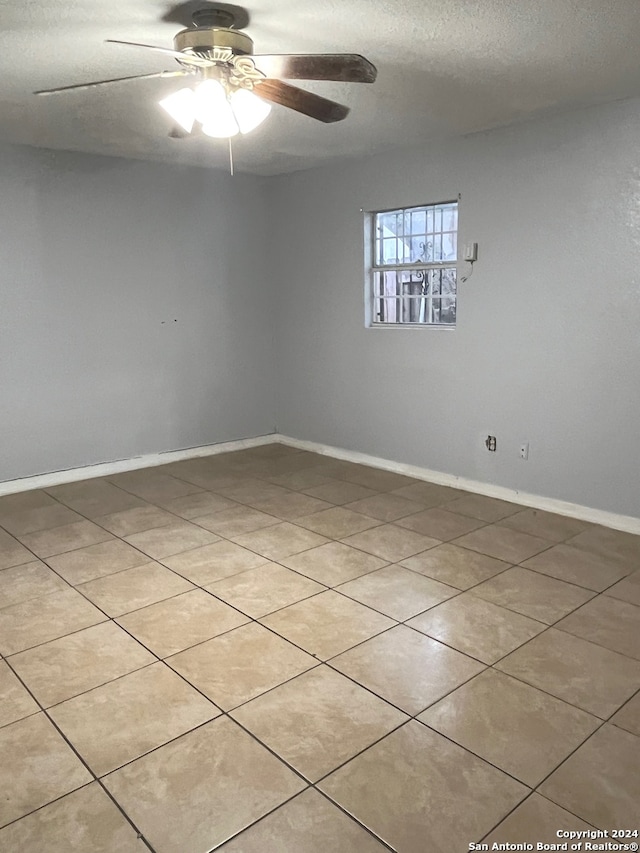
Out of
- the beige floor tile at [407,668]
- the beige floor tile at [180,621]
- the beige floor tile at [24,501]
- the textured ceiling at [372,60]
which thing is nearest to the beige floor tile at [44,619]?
the beige floor tile at [180,621]

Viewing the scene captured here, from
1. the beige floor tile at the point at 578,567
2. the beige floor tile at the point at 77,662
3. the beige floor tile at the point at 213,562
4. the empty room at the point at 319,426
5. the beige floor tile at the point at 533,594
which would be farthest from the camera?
the beige floor tile at the point at 213,562

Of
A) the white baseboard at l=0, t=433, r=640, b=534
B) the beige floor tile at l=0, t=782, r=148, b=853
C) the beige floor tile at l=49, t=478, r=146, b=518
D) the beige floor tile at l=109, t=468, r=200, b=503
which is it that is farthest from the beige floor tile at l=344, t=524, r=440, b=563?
the beige floor tile at l=0, t=782, r=148, b=853

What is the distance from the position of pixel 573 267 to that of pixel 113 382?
3162mm

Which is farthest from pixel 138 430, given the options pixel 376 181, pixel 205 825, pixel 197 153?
pixel 205 825

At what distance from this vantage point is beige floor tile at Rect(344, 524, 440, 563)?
3.32 meters

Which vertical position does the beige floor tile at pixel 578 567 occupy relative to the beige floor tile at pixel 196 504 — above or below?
below

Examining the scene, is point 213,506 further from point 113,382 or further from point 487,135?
point 487,135

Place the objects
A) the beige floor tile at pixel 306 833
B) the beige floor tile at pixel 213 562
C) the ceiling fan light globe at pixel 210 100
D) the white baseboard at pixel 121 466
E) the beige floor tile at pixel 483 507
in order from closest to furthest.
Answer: the beige floor tile at pixel 306 833 → the ceiling fan light globe at pixel 210 100 → the beige floor tile at pixel 213 562 → the beige floor tile at pixel 483 507 → the white baseboard at pixel 121 466

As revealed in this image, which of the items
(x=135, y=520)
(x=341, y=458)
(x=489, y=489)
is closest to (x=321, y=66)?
(x=135, y=520)

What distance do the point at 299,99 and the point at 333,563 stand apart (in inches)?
80.1

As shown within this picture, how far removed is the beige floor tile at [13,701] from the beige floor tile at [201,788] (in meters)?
0.46

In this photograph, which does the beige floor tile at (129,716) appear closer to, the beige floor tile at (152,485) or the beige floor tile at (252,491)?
the beige floor tile at (252,491)

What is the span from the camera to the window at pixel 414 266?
433 cm

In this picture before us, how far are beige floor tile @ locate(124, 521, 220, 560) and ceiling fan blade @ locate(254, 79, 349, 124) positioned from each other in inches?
84.5
